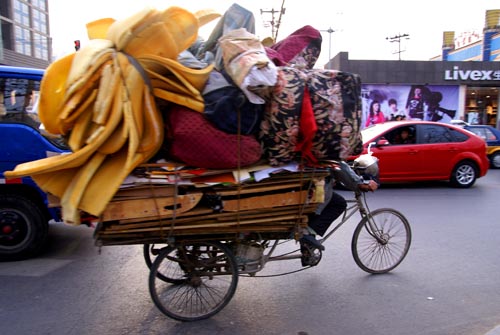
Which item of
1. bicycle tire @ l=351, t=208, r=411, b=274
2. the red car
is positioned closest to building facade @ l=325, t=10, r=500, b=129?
the red car

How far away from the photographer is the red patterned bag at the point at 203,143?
2.89 metres

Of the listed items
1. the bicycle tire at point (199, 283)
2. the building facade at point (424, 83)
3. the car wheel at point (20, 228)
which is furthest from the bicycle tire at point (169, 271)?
the building facade at point (424, 83)

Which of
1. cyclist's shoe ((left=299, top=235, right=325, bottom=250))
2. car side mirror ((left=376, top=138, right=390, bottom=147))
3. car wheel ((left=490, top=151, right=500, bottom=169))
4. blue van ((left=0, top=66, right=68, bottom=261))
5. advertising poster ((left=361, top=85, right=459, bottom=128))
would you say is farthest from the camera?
advertising poster ((left=361, top=85, right=459, bottom=128))

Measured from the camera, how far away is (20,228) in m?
4.60

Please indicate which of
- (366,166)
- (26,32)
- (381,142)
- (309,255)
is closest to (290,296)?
(309,255)

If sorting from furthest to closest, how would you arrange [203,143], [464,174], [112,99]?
[464,174] → [203,143] → [112,99]

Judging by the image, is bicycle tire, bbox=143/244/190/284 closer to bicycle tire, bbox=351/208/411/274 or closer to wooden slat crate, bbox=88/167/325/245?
wooden slat crate, bbox=88/167/325/245

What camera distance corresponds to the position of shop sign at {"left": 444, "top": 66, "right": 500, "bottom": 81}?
74.1 ft

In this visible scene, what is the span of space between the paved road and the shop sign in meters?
20.0

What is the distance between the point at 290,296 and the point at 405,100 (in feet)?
71.0

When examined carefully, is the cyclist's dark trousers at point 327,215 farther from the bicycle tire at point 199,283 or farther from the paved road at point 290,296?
the bicycle tire at point 199,283

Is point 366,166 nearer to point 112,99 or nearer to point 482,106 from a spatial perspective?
point 112,99

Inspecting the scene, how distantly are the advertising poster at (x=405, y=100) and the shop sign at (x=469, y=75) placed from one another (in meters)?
0.61

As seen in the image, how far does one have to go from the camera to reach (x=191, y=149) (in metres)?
2.94
